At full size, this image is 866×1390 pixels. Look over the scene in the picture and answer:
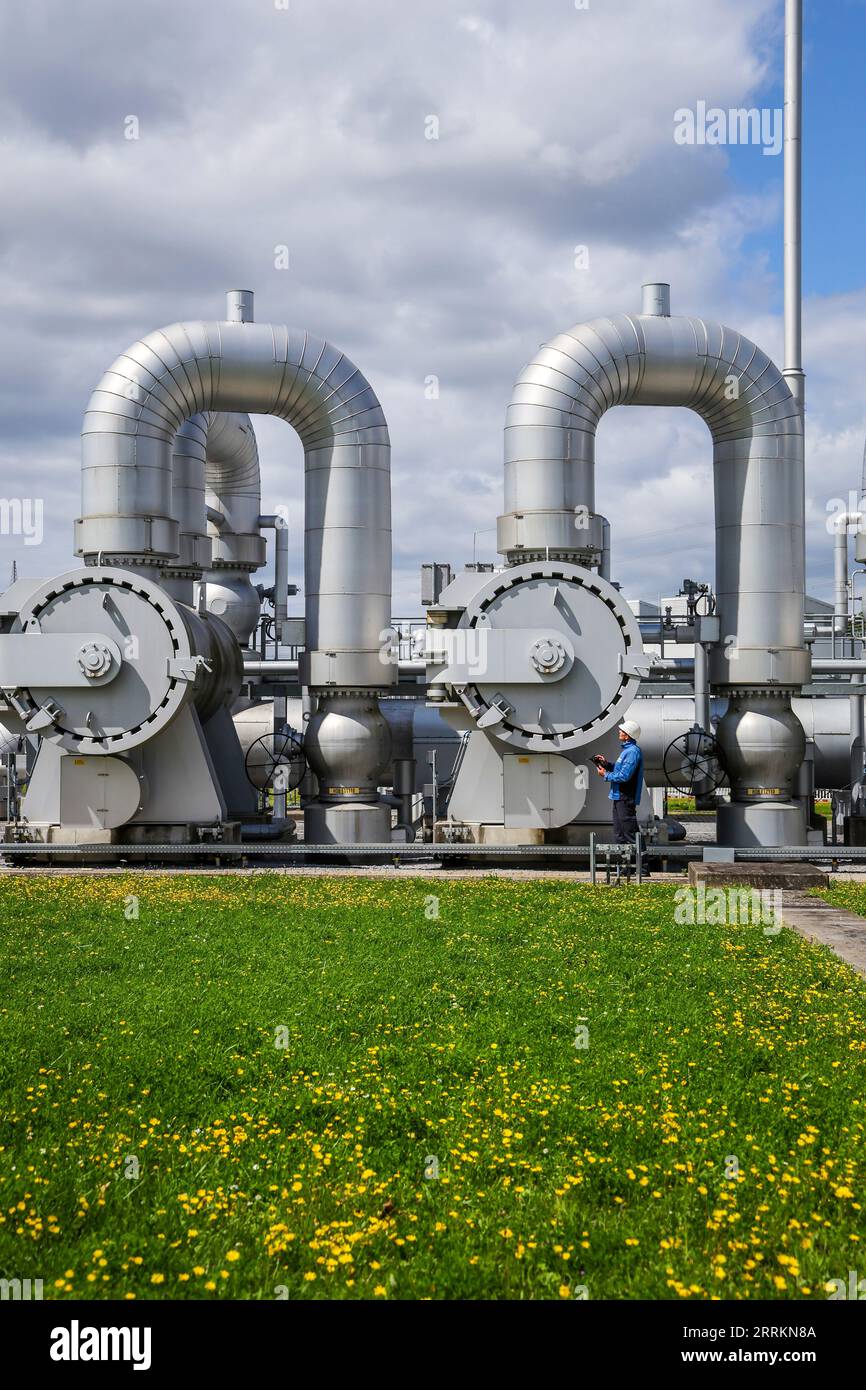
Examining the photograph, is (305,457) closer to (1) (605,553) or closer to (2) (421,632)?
(2) (421,632)

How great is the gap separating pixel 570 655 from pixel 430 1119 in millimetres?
12552

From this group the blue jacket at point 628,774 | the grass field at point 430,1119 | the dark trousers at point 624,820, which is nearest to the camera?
the grass field at point 430,1119

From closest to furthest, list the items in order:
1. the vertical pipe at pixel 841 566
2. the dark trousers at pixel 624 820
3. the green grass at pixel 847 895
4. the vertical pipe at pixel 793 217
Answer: the green grass at pixel 847 895 → the dark trousers at pixel 624 820 → the vertical pipe at pixel 793 217 → the vertical pipe at pixel 841 566

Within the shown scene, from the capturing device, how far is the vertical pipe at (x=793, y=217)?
2794 cm

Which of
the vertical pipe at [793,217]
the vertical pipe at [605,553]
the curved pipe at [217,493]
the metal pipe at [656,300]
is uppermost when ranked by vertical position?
the vertical pipe at [793,217]

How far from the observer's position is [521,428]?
20.1m

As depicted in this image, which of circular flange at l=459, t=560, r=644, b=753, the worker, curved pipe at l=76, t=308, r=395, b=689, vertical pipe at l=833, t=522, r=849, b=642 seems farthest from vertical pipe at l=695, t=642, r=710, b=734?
vertical pipe at l=833, t=522, r=849, b=642

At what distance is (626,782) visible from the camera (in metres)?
17.3

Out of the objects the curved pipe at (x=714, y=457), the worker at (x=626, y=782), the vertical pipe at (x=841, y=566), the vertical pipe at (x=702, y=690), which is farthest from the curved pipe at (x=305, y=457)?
the vertical pipe at (x=841, y=566)

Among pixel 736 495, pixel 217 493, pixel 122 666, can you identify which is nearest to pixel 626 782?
pixel 736 495

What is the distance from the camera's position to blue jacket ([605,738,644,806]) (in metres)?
17.2

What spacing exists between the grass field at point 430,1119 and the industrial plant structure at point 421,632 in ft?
24.3

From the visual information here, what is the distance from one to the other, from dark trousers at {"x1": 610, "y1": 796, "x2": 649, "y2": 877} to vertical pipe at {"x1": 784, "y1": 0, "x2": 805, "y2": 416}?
13.5m

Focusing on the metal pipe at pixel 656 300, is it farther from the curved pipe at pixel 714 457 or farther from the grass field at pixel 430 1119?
the grass field at pixel 430 1119
